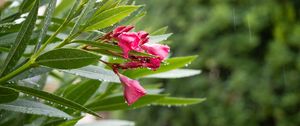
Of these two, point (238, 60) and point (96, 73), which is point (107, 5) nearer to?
point (96, 73)

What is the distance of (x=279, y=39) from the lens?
3.97 metres

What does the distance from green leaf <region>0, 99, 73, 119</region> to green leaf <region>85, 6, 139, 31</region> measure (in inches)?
5.8

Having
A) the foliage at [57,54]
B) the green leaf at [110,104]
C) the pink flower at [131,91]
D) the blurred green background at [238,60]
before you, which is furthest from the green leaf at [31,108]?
the blurred green background at [238,60]

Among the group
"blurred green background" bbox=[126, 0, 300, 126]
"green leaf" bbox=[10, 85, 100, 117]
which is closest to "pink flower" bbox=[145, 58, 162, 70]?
"green leaf" bbox=[10, 85, 100, 117]

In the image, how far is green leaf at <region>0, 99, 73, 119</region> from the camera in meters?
0.82

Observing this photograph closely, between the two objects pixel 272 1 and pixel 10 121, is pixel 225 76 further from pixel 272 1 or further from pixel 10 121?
pixel 10 121

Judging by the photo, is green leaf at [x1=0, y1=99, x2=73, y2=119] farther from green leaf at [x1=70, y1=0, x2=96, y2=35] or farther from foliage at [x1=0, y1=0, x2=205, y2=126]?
green leaf at [x1=70, y1=0, x2=96, y2=35]

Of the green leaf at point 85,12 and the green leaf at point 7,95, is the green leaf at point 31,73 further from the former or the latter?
the green leaf at point 85,12

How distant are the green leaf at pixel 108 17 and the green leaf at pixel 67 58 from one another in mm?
59

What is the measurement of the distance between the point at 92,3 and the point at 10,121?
0.98ft

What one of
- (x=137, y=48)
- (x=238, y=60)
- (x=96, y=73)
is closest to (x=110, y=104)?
(x=96, y=73)

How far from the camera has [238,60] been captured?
168 inches

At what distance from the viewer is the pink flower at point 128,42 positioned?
0.72 m

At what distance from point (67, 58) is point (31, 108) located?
13 centimetres
